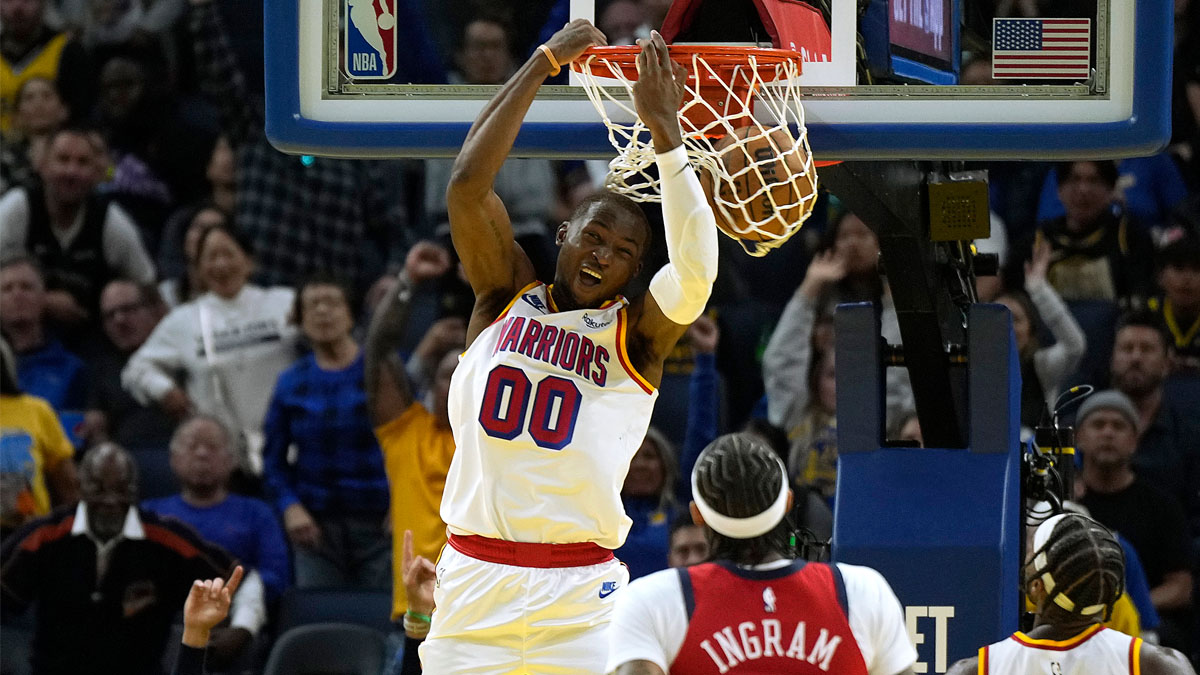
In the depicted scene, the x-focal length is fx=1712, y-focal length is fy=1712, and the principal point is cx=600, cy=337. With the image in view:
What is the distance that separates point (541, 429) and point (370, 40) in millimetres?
1230

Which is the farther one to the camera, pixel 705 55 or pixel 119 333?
pixel 119 333

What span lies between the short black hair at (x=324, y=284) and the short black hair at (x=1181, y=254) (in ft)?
12.7

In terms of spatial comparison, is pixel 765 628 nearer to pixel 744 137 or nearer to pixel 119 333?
pixel 744 137

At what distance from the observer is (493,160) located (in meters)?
4.14

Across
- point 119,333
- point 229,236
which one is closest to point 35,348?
point 119,333

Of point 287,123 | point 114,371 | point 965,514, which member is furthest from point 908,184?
point 114,371

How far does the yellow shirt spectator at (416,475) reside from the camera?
7371mm

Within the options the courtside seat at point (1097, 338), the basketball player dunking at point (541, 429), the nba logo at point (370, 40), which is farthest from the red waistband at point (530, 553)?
the courtside seat at point (1097, 338)

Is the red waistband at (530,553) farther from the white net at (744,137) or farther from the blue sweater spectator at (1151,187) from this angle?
the blue sweater spectator at (1151,187)

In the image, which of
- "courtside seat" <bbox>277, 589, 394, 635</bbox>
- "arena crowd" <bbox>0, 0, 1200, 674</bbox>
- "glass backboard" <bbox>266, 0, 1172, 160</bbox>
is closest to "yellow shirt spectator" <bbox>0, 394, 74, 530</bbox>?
"arena crowd" <bbox>0, 0, 1200, 674</bbox>

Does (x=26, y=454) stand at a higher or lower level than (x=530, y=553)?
lower

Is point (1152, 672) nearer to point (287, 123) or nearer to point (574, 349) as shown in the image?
point (574, 349)

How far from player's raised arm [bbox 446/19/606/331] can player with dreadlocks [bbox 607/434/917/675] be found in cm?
116

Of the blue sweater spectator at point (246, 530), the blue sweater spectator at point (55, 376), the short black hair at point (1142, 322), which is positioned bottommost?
the blue sweater spectator at point (246, 530)
